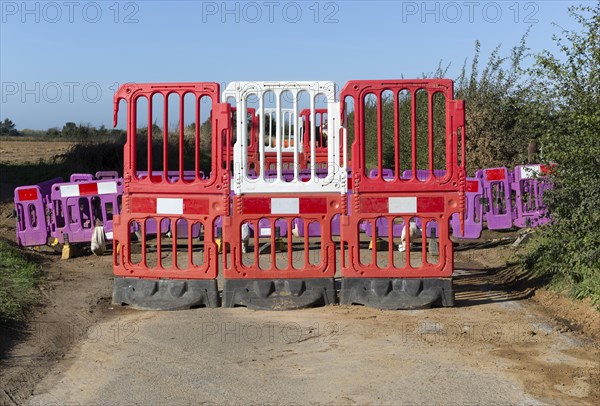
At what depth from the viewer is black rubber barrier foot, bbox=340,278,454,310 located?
920 centimetres

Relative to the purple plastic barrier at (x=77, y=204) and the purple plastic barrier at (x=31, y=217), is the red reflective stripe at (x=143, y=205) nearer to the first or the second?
the purple plastic barrier at (x=77, y=204)

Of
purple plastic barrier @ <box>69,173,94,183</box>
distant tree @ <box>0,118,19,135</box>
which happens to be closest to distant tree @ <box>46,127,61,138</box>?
distant tree @ <box>0,118,19,135</box>

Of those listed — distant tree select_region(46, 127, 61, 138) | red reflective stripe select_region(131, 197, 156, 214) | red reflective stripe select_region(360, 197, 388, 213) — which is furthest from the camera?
distant tree select_region(46, 127, 61, 138)

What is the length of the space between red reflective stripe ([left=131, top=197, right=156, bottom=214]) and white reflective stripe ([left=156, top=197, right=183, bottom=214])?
0.20 feet

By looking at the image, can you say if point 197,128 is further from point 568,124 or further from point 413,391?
point 413,391

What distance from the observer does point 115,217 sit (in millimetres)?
9695

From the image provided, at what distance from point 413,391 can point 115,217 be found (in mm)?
4783

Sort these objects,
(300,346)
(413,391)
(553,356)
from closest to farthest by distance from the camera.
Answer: (413,391) < (553,356) < (300,346)

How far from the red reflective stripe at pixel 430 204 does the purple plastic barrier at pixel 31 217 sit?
7.13 meters

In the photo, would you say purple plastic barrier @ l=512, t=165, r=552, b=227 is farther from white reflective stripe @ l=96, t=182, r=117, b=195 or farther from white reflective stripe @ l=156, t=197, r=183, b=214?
white reflective stripe @ l=156, t=197, r=183, b=214

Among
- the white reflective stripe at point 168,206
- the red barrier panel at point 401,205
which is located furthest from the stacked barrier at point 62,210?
the red barrier panel at point 401,205

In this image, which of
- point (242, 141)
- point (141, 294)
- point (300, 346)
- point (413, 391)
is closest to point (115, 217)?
point (141, 294)

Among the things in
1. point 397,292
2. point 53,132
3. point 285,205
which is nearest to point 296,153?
point 285,205

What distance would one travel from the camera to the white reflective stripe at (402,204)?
9.28m
